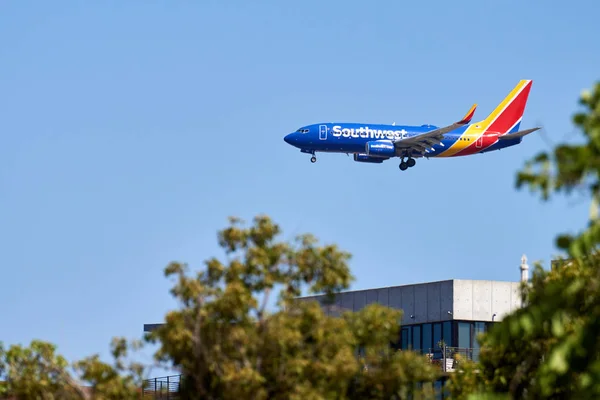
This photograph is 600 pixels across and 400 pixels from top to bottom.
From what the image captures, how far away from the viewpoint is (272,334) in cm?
2070

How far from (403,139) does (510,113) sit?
57.9ft

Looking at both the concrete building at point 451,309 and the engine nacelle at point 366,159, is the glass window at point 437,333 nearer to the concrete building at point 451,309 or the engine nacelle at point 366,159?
the concrete building at point 451,309

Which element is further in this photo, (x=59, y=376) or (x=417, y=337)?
(x=417, y=337)

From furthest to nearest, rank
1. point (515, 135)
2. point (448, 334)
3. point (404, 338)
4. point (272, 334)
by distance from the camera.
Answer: point (515, 135)
point (404, 338)
point (448, 334)
point (272, 334)

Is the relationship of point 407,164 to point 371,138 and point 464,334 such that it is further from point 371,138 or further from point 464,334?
point 464,334

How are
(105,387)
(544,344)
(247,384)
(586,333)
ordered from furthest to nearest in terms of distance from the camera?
(544,344) < (105,387) < (247,384) < (586,333)

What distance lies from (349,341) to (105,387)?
15.1 feet

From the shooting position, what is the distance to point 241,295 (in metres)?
21.1

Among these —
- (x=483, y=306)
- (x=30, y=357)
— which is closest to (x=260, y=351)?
(x=30, y=357)

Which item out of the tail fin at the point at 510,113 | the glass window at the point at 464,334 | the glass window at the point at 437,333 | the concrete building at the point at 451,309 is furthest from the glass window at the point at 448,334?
the tail fin at the point at 510,113

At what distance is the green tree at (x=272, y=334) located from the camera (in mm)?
20781

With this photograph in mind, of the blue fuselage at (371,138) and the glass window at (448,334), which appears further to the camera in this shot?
the blue fuselage at (371,138)

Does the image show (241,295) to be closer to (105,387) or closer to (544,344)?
(105,387)


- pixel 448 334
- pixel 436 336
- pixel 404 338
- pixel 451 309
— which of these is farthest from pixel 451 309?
pixel 404 338
